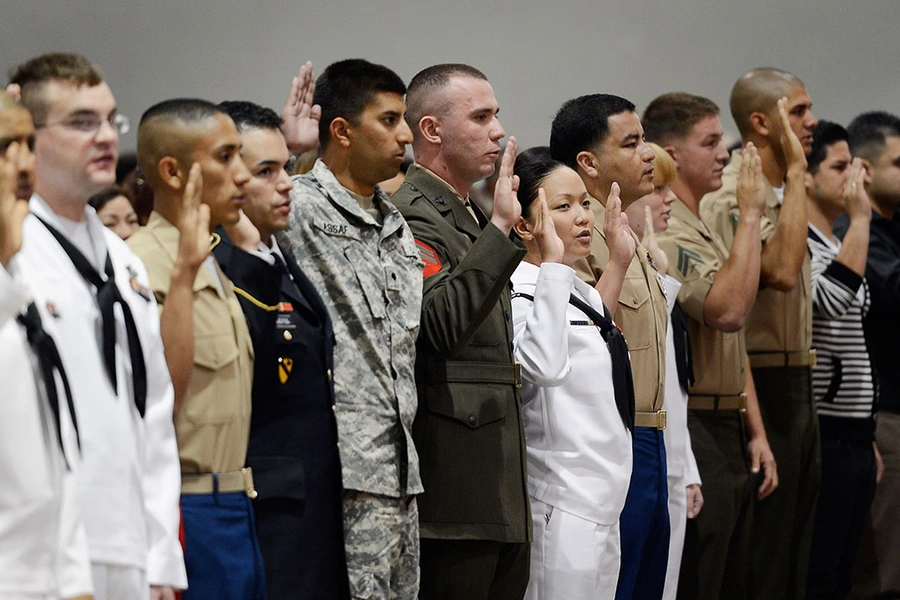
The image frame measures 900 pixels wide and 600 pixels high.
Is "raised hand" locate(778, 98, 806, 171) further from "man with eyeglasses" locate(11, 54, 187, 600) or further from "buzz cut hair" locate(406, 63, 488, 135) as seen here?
"man with eyeglasses" locate(11, 54, 187, 600)

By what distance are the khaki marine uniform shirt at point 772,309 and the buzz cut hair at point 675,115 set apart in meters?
0.30

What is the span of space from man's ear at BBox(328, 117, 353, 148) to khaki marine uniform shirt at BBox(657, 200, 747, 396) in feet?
4.65

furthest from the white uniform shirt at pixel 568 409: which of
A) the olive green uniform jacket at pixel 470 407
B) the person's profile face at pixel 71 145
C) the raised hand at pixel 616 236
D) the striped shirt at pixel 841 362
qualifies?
the striped shirt at pixel 841 362

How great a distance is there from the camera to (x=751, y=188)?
163 inches

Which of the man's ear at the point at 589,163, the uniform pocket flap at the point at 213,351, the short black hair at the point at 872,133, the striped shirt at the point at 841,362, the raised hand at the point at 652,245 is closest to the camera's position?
the uniform pocket flap at the point at 213,351

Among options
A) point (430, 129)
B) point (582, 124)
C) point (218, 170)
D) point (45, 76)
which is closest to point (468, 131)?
point (430, 129)

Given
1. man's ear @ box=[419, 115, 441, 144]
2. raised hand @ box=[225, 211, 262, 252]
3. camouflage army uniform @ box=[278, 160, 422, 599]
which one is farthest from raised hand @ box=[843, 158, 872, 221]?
raised hand @ box=[225, 211, 262, 252]

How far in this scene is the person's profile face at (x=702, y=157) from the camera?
14.4ft

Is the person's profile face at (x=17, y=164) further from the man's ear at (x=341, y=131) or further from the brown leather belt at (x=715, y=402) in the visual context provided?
the brown leather belt at (x=715, y=402)

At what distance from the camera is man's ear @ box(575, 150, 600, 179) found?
12.7ft

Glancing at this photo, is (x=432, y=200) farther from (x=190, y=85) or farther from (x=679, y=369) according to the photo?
(x=190, y=85)

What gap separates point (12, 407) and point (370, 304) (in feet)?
3.62

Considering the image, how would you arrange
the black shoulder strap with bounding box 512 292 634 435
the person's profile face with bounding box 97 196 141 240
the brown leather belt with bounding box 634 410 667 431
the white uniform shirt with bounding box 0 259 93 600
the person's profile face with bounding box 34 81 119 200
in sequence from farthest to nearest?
the person's profile face with bounding box 97 196 141 240
the brown leather belt with bounding box 634 410 667 431
the black shoulder strap with bounding box 512 292 634 435
the person's profile face with bounding box 34 81 119 200
the white uniform shirt with bounding box 0 259 93 600

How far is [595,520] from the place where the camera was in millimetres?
3254
